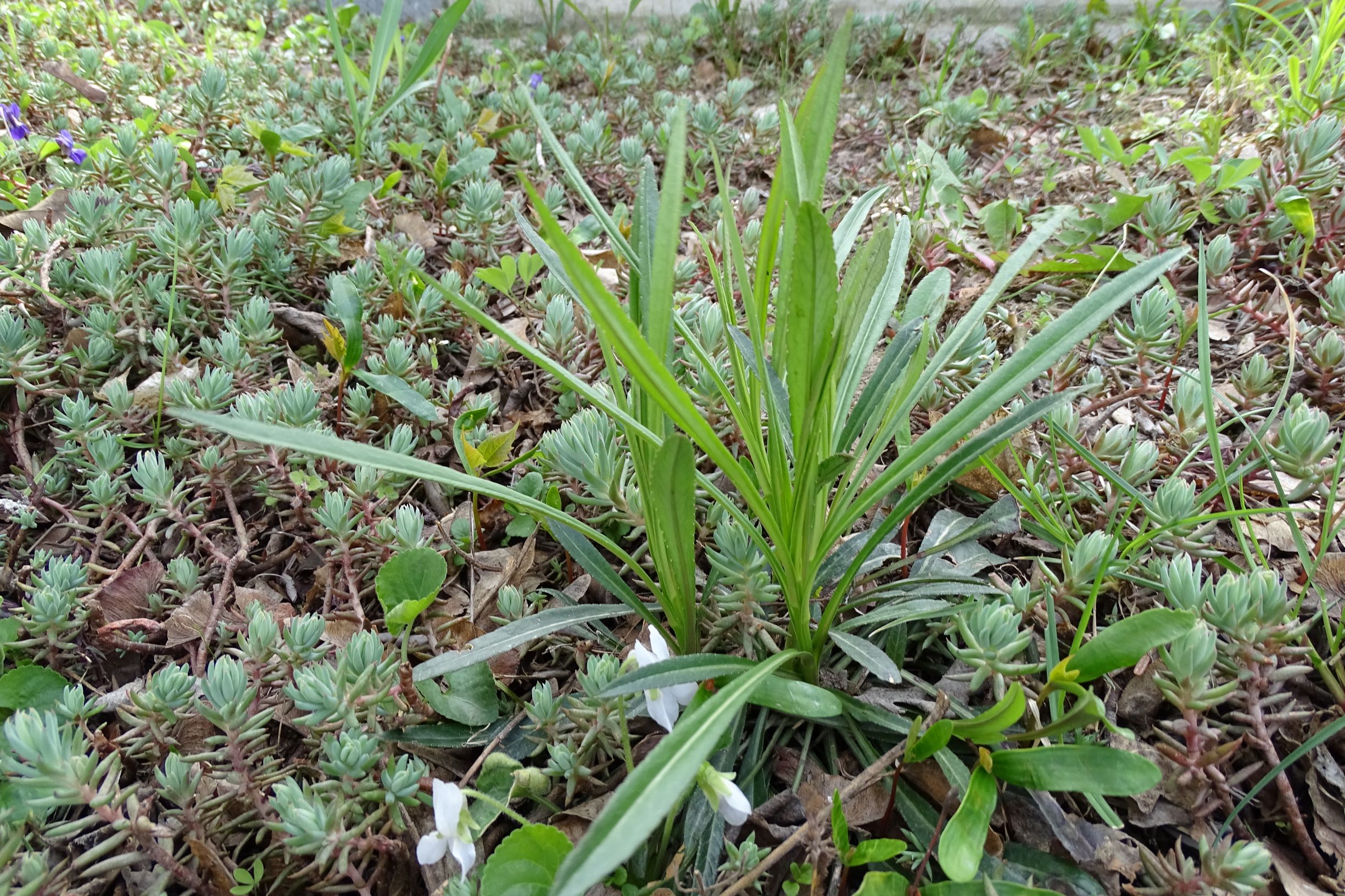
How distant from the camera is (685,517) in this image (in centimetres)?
98

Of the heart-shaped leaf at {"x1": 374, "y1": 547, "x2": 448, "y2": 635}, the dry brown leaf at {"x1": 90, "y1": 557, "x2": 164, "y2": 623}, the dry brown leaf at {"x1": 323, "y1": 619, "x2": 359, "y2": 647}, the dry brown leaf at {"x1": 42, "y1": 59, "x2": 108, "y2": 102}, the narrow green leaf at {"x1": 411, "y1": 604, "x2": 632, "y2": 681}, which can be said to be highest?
the dry brown leaf at {"x1": 42, "y1": 59, "x2": 108, "y2": 102}

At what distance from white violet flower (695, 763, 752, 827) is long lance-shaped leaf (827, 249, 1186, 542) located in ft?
1.29

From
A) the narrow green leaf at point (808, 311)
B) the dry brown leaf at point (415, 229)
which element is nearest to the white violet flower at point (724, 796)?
the narrow green leaf at point (808, 311)

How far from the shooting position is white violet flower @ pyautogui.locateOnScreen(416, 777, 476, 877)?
0.94 meters

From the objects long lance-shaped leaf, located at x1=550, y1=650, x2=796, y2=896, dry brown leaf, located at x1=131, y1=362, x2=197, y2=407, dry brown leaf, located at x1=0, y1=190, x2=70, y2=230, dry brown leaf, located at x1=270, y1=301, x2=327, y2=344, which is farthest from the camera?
dry brown leaf, located at x1=0, y1=190, x2=70, y2=230

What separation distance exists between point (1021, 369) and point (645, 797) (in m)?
0.70

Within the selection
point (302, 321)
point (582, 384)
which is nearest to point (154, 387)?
point (302, 321)

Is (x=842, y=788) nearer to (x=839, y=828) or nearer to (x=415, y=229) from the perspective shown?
(x=839, y=828)

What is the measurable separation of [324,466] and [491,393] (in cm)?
42

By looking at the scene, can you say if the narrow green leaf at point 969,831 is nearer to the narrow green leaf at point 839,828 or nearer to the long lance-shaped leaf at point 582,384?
the narrow green leaf at point 839,828

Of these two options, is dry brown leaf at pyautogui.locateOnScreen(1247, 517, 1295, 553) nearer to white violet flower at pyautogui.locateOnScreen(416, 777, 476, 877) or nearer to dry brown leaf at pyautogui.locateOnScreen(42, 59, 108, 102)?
white violet flower at pyautogui.locateOnScreen(416, 777, 476, 877)

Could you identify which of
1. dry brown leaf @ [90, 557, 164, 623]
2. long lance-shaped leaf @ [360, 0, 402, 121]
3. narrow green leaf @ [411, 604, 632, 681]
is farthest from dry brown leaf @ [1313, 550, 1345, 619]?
long lance-shaped leaf @ [360, 0, 402, 121]

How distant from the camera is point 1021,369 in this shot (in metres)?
0.98

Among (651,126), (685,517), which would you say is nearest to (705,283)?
(651,126)
